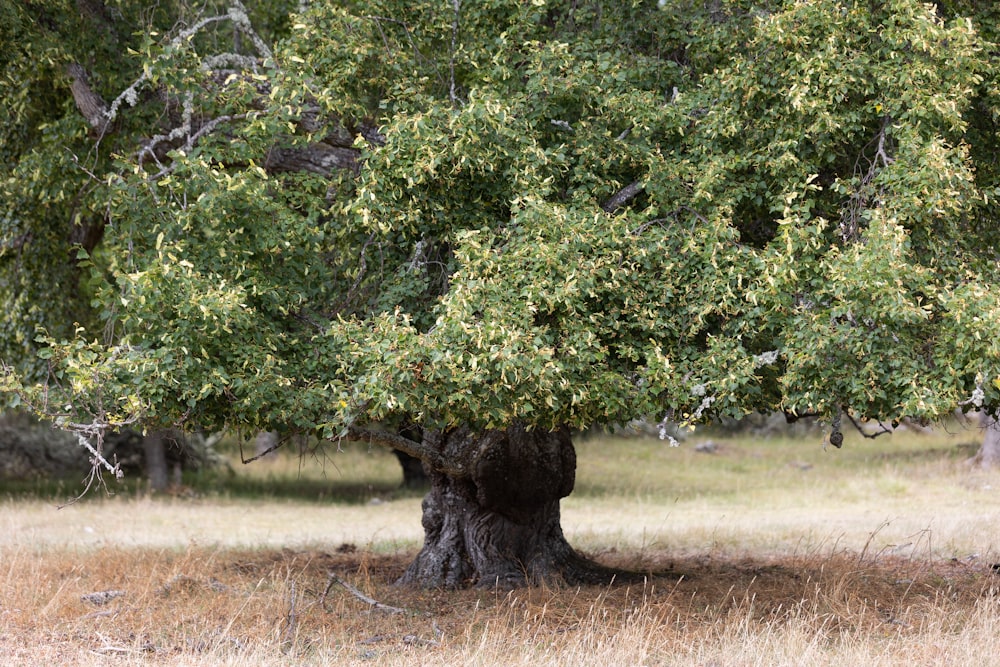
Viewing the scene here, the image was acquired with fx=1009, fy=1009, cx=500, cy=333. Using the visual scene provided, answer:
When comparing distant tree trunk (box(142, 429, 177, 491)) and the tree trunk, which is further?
distant tree trunk (box(142, 429, 177, 491))

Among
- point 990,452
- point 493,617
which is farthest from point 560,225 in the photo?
point 990,452

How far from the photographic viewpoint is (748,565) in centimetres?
1364

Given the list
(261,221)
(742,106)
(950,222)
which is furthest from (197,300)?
(950,222)

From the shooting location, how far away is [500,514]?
1220 centimetres

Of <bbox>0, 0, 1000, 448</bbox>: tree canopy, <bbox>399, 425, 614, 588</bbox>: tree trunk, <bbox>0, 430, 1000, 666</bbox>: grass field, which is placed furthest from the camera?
<bbox>399, 425, 614, 588</bbox>: tree trunk

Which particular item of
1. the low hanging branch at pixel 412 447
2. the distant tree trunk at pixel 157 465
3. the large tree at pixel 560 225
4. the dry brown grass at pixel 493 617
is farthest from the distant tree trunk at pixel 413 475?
the large tree at pixel 560 225

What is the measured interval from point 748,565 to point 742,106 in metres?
7.02

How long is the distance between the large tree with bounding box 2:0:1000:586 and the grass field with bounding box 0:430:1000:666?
69.3 inches

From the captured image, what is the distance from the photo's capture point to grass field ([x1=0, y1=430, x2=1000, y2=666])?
848 cm

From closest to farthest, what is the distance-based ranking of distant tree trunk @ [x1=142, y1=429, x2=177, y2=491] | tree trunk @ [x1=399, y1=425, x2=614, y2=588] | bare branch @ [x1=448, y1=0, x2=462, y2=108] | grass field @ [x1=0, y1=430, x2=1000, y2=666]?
grass field @ [x1=0, y1=430, x2=1000, y2=666], bare branch @ [x1=448, y1=0, x2=462, y2=108], tree trunk @ [x1=399, y1=425, x2=614, y2=588], distant tree trunk @ [x1=142, y1=429, x2=177, y2=491]

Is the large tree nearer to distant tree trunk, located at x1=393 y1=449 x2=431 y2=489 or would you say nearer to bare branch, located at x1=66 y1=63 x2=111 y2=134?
bare branch, located at x1=66 y1=63 x2=111 y2=134

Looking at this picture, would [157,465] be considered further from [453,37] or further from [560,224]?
[560,224]

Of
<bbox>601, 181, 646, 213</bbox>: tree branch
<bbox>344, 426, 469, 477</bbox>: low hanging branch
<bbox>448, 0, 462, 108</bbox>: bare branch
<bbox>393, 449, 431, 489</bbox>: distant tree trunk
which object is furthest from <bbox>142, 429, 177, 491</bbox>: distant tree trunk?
<bbox>601, 181, 646, 213</bbox>: tree branch

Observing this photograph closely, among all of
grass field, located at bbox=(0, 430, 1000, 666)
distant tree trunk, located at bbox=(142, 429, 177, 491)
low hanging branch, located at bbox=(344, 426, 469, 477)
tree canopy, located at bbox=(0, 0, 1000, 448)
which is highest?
tree canopy, located at bbox=(0, 0, 1000, 448)
